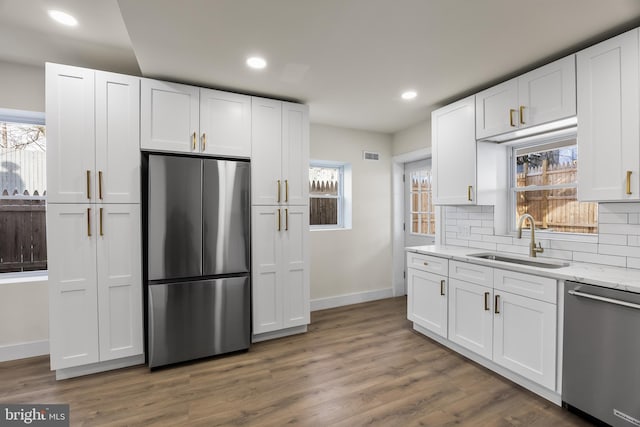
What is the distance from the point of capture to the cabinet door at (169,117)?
2.69m

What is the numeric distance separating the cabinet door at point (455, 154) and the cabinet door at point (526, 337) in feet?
3.59

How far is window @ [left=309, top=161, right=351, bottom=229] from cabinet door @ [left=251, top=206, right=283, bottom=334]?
1.25 meters

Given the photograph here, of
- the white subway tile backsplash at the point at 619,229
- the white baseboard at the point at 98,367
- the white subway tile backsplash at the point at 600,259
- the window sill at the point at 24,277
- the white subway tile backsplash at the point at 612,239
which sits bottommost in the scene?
the white baseboard at the point at 98,367

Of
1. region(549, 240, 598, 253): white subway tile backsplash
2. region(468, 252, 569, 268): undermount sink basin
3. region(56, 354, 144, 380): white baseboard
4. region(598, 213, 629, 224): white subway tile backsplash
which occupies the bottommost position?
region(56, 354, 144, 380): white baseboard

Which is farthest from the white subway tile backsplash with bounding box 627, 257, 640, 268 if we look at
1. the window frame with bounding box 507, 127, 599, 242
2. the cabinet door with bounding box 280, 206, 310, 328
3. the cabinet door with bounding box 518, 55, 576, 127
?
the cabinet door with bounding box 280, 206, 310, 328

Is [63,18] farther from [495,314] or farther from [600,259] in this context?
Answer: [600,259]

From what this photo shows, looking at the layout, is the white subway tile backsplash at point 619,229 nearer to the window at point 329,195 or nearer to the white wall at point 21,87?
the window at point 329,195

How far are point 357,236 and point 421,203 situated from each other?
1.09 metres

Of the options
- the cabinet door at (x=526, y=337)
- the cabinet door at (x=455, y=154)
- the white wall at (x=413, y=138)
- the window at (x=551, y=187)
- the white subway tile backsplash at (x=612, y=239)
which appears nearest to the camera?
the cabinet door at (x=526, y=337)

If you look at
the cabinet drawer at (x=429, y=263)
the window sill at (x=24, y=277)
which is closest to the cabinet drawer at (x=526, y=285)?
the cabinet drawer at (x=429, y=263)

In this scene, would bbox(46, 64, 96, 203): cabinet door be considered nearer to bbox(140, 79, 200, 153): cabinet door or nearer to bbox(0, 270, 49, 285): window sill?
bbox(140, 79, 200, 153): cabinet door

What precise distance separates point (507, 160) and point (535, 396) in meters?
2.18

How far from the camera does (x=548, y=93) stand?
7.91 ft

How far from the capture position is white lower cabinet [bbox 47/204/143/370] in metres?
2.44
